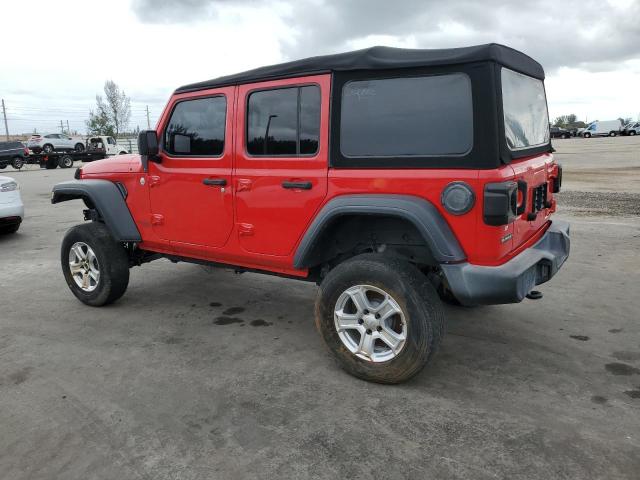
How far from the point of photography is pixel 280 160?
351 cm

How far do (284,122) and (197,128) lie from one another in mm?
941

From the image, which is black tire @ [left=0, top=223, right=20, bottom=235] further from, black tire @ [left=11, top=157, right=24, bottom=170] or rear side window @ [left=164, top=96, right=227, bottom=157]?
black tire @ [left=11, top=157, right=24, bottom=170]

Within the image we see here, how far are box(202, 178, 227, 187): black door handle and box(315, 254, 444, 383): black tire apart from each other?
46.3 inches

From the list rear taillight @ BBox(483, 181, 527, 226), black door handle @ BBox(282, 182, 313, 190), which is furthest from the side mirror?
rear taillight @ BBox(483, 181, 527, 226)

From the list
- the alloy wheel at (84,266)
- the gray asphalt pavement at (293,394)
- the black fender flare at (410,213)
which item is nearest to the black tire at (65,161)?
the gray asphalt pavement at (293,394)

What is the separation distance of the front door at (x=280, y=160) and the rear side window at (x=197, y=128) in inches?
9.2

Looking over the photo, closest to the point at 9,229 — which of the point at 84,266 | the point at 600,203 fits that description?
the point at 84,266

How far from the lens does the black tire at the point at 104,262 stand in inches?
179

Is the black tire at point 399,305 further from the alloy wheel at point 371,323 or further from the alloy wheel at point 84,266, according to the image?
the alloy wheel at point 84,266

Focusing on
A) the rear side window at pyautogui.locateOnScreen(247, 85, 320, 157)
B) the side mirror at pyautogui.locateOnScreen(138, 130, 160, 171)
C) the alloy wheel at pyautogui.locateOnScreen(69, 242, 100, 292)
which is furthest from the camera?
the alloy wheel at pyautogui.locateOnScreen(69, 242, 100, 292)

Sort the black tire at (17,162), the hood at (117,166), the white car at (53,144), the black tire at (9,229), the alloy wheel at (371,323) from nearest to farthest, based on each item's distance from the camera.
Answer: the alloy wheel at (371,323)
the hood at (117,166)
the black tire at (9,229)
the black tire at (17,162)
the white car at (53,144)

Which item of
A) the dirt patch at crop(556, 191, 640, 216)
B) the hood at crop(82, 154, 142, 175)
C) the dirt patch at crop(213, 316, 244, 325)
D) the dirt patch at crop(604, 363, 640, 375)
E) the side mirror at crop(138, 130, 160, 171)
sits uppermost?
the side mirror at crop(138, 130, 160, 171)

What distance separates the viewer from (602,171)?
54.5 feet

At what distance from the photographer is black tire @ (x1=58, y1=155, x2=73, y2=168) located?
29.5 m
